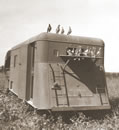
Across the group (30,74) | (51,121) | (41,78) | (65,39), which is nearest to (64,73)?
(41,78)

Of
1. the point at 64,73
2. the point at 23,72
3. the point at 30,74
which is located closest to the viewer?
the point at 64,73

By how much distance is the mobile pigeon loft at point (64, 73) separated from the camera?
696cm

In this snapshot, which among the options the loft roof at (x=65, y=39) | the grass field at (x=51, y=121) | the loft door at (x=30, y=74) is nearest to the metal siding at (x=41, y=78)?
the loft roof at (x=65, y=39)

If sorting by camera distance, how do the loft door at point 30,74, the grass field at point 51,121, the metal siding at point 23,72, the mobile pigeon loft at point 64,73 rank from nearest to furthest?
the grass field at point 51,121 < the mobile pigeon loft at point 64,73 < the loft door at point 30,74 < the metal siding at point 23,72

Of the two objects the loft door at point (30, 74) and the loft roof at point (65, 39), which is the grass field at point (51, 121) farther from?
the loft roof at point (65, 39)

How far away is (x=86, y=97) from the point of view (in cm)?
738

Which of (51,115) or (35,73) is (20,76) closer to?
(35,73)

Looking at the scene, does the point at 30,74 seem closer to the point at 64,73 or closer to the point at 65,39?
the point at 64,73

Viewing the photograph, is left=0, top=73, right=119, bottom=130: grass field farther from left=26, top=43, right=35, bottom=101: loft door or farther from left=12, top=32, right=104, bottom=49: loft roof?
left=12, top=32, right=104, bottom=49: loft roof

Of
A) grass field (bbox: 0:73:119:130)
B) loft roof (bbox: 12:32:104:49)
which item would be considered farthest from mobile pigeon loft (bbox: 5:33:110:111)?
grass field (bbox: 0:73:119:130)

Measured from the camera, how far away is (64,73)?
289 inches

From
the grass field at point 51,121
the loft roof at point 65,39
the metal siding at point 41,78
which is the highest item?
the loft roof at point 65,39

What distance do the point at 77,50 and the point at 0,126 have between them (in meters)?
3.33

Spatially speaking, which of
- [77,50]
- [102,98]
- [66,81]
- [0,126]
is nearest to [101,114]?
[102,98]
